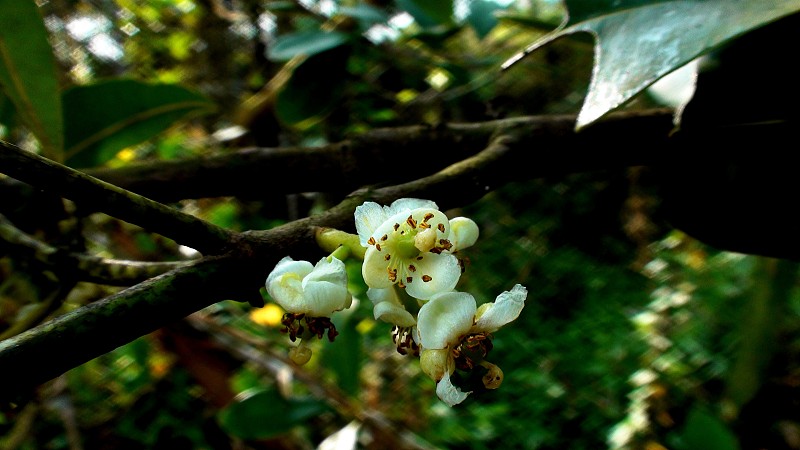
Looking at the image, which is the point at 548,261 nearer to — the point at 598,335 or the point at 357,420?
the point at 598,335

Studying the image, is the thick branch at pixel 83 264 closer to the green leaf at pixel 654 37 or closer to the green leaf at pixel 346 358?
the green leaf at pixel 654 37

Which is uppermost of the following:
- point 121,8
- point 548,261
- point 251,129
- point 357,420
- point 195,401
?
point 121,8

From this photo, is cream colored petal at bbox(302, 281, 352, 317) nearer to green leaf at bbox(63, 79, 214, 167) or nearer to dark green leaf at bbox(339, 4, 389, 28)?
green leaf at bbox(63, 79, 214, 167)

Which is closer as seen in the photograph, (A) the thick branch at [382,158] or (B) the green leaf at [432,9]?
(A) the thick branch at [382,158]

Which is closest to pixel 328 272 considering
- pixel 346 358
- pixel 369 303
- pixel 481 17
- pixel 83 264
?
pixel 83 264

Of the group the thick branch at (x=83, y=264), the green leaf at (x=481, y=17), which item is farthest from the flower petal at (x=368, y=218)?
the green leaf at (x=481, y=17)

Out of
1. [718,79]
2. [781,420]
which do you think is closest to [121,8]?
[718,79]

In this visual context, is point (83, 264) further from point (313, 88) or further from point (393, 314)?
point (313, 88)
